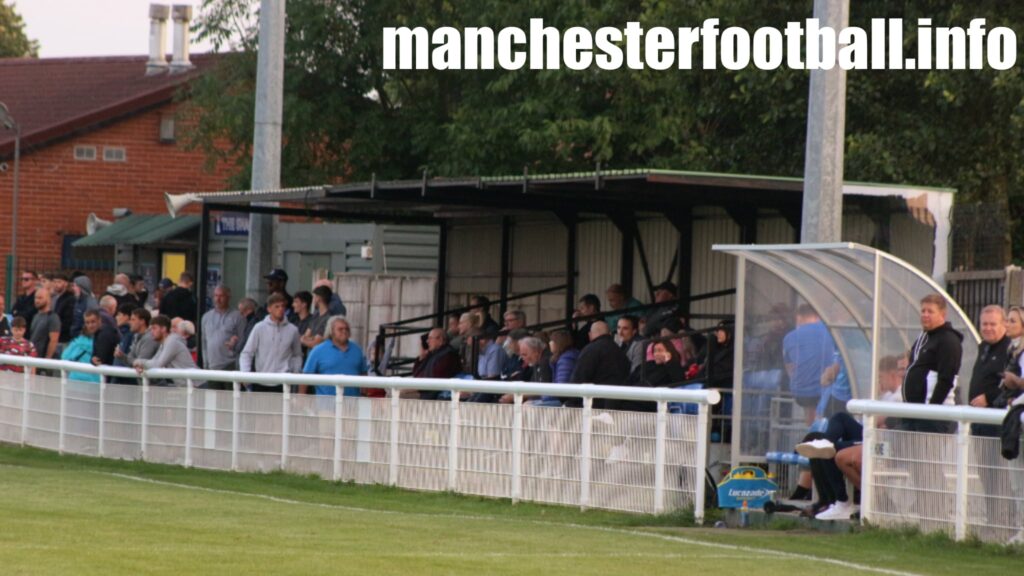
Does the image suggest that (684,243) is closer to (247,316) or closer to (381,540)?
(247,316)

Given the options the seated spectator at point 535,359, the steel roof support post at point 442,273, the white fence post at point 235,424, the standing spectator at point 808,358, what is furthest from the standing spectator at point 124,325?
the standing spectator at point 808,358

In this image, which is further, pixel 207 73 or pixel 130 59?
pixel 130 59

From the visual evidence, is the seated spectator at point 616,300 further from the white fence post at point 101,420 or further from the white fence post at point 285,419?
the white fence post at point 101,420

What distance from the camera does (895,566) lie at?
10961mm

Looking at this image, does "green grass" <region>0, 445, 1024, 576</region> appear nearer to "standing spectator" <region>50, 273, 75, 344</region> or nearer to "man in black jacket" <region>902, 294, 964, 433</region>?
"man in black jacket" <region>902, 294, 964, 433</region>

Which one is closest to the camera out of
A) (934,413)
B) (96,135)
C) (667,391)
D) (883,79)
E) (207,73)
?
(934,413)

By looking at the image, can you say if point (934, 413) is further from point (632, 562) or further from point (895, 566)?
point (632, 562)

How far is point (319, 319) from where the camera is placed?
20.6m

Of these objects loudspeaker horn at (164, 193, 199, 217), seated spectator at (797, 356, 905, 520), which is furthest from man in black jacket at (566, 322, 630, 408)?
loudspeaker horn at (164, 193, 199, 217)

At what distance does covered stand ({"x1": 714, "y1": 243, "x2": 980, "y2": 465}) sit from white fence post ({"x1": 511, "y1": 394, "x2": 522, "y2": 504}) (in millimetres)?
1827

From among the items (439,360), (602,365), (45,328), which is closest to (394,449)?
(602,365)

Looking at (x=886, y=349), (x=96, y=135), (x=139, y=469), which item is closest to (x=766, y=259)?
(x=886, y=349)

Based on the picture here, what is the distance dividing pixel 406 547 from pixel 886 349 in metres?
4.53

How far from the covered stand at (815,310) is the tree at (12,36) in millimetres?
74149
